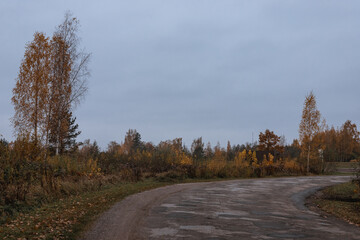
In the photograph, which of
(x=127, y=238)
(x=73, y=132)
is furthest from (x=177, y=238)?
(x=73, y=132)

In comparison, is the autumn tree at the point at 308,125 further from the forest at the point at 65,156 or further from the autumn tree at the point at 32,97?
the autumn tree at the point at 32,97

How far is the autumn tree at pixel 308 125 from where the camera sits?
3036 cm

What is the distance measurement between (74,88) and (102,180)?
39.3 feet

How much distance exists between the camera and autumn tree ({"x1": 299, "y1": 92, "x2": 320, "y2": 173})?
30.4 metres

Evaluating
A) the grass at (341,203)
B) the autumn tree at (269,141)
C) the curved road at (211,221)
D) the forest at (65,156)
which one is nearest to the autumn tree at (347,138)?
the autumn tree at (269,141)

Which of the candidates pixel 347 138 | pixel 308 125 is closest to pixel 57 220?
pixel 308 125

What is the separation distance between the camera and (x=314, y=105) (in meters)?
30.5

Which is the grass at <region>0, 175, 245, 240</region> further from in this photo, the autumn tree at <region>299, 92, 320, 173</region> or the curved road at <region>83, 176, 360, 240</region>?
the autumn tree at <region>299, 92, 320, 173</region>

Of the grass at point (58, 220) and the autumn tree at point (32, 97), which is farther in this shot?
the autumn tree at point (32, 97)

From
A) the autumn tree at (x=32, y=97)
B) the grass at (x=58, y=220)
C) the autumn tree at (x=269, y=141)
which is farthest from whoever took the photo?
the autumn tree at (x=269, y=141)

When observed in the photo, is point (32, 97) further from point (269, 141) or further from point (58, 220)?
point (269, 141)

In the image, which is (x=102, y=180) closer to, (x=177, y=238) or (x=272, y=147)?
(x=177, y=238)

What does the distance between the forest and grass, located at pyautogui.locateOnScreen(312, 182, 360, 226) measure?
195 cm

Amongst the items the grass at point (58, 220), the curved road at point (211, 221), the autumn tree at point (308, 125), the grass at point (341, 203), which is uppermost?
the autumn tree at point (308, 125)
